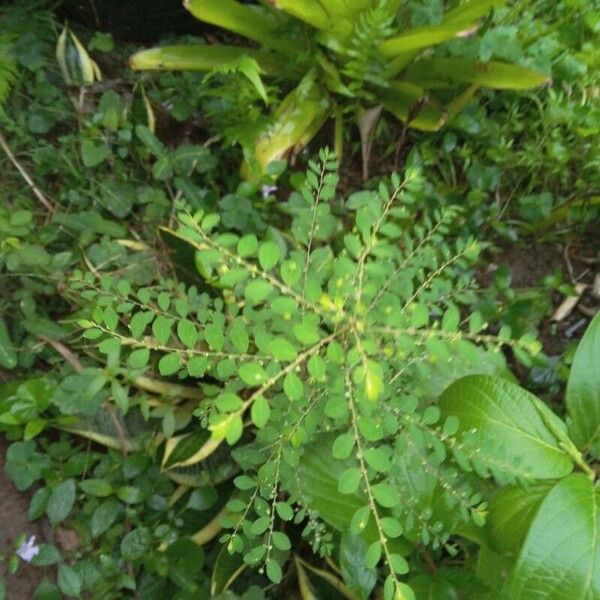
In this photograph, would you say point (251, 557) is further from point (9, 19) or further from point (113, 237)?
point (9, 19)

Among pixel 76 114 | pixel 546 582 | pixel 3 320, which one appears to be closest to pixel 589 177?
pixel 546 582

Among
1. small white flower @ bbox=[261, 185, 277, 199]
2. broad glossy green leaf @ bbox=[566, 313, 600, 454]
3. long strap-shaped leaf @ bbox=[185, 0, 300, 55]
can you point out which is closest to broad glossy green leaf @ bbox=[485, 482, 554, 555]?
broad glossy green leaf @ bbox=[566, 313, 600, 454]

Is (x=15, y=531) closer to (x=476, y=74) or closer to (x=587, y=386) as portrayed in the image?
(x=587, y=386)

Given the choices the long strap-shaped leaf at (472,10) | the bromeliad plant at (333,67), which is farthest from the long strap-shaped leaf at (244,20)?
the long strap-shaped leaf at (472,10)

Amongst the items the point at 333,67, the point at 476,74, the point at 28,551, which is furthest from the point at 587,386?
the point at 28,551

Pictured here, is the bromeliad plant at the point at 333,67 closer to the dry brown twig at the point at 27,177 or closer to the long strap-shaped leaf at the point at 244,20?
the long strap-shaped leaf at the point at 244,20

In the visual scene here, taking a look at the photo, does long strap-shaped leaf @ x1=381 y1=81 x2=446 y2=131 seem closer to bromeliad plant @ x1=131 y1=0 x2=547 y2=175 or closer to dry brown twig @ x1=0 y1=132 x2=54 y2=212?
bromeliad plant @ x1=131 y1=0 x2=547 y2=175
